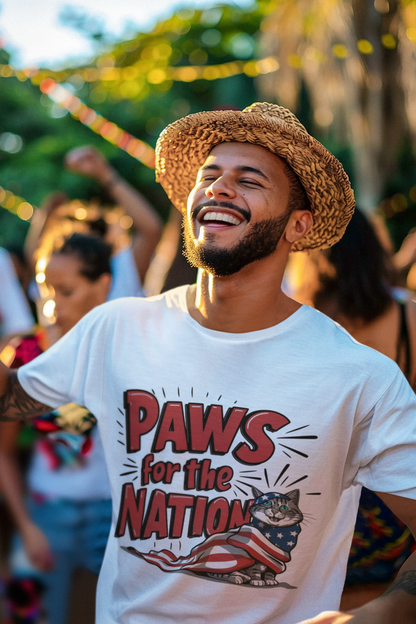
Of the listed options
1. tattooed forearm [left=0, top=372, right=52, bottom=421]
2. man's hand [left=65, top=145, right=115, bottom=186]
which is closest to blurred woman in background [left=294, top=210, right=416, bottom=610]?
tattooed forearm [left=0, top=372, right=52, bottom=421]

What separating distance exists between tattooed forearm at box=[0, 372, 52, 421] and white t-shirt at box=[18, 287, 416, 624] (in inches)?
1.2

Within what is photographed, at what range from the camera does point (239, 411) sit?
1.82m

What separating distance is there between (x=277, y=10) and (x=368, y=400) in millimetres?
6567

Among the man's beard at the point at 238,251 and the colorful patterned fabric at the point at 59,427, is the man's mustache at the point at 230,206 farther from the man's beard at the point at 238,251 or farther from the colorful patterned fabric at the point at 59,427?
the colorful patterned fabric at the point at 59,427

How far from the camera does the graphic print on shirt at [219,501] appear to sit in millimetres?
1798

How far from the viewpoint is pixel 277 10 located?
720cm

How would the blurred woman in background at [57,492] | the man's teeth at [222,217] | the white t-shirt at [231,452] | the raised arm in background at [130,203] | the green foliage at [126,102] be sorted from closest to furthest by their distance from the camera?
the white t-shirt at [231,452] < the man's teeth at [222,217] < the blurred woman in background at [57,492] < the raised arm in background at [130,203] < the green foliage at [126,102]

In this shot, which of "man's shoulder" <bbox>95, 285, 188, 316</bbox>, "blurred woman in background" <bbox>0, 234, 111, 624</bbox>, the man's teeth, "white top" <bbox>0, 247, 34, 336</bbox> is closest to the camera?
the man's teeth

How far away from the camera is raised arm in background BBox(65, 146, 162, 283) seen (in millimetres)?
4012

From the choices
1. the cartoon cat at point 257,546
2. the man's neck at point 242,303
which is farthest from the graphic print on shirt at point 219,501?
the man's neck at point 242,303

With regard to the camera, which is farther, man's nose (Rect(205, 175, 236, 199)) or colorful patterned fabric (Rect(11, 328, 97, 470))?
colorful patterned fabric (Rect(11, 328, 97, 470))

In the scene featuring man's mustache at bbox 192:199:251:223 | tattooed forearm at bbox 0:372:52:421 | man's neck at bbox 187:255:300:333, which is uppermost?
man's mustache at bbox 192:199:251:223

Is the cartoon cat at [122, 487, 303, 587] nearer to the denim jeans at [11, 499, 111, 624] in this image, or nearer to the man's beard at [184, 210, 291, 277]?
the man's beard at [184, 210, 291, 277]

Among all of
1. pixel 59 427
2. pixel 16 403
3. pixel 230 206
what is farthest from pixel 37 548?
pixel 230 206
